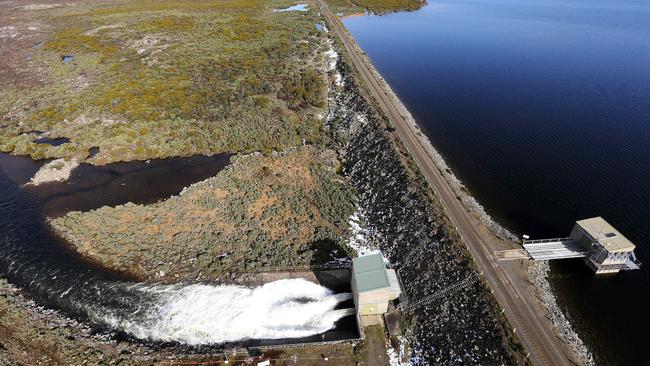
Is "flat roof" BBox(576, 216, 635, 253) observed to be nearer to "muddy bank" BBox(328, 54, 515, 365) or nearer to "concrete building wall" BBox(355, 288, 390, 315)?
"muddy bank" BBox(328, 54, 515, 365)

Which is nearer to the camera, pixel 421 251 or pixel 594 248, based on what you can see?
pixel 594 248

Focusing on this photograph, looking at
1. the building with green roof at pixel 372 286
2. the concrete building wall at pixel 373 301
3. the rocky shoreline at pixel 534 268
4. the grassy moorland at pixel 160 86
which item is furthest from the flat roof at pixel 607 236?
the grassy moorland at pixel 160 86

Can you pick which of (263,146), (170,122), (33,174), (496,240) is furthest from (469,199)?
(33,174)

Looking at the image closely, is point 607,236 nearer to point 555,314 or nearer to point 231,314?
point 555,314

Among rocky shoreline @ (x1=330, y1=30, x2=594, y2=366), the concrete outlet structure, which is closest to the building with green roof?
rocky shoreline @ (x1=330, y1=30, x2=594, y2=366)

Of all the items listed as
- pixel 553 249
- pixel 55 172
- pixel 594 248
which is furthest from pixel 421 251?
pixel 55 172

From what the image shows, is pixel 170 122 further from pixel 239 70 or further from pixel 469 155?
pixel 469 155
